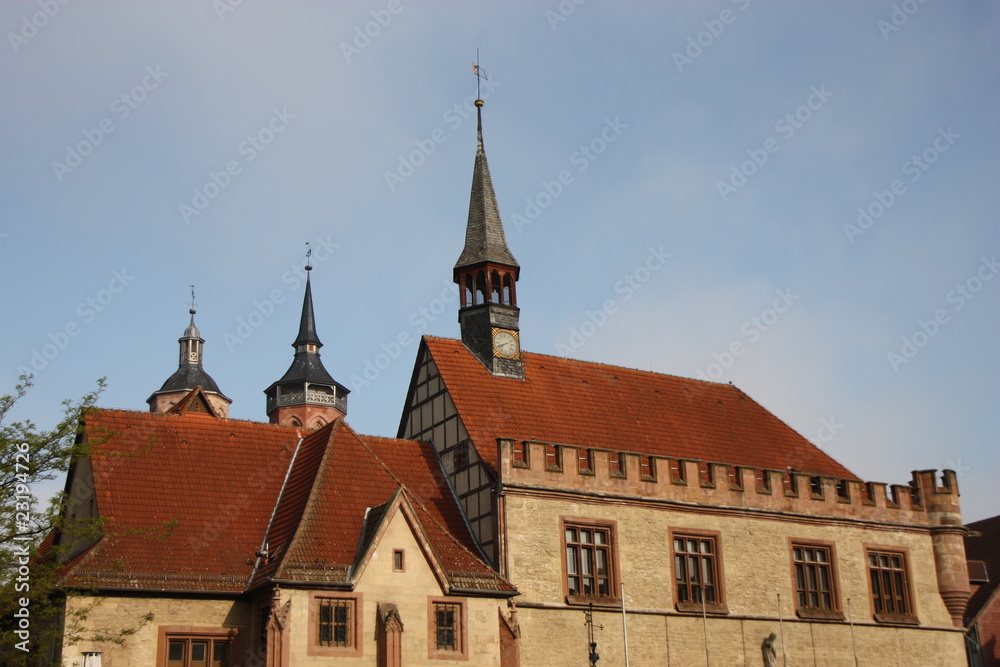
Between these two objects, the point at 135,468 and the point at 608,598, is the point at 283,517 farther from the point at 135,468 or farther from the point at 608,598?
the point at 608,598

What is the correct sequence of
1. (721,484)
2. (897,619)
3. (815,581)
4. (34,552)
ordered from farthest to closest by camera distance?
1. (897,619)
2. (815,581)
3. (721,484)
4. (34,552)

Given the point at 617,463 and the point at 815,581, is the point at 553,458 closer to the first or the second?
the point at 617,463

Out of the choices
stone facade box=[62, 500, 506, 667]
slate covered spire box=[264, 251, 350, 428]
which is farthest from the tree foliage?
slate covered spire box=[264, 251, 350, 428]

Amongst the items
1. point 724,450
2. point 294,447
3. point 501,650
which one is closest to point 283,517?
point 294,447

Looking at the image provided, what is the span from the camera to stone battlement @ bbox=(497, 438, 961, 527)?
1128 inches

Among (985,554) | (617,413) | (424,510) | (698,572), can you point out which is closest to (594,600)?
(698,572)

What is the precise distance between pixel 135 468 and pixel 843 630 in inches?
735

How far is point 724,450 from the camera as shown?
34.6 meters

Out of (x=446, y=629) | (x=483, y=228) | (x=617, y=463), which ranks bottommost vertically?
(x=446, y=629)

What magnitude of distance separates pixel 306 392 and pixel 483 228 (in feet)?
124

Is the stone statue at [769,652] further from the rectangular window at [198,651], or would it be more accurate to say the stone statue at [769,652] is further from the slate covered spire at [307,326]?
the slate covered spire at [307,326]

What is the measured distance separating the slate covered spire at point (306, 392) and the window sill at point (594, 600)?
144 feet

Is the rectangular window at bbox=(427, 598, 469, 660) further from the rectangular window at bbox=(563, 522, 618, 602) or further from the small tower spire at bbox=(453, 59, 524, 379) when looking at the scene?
the small tower spire at bbox=(453, 59, 524, 379)

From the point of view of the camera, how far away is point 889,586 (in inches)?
1308
